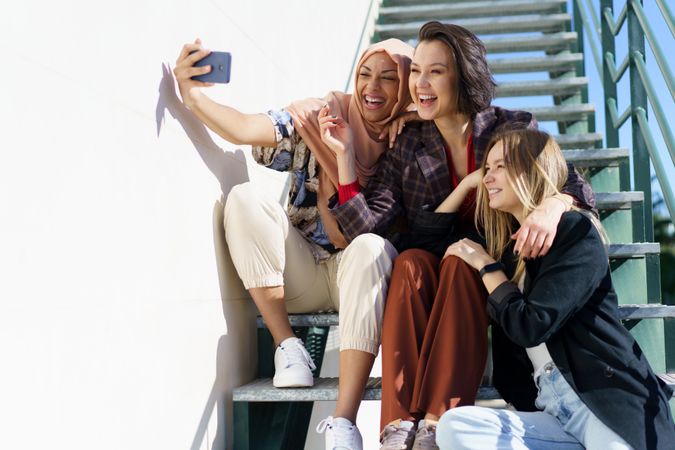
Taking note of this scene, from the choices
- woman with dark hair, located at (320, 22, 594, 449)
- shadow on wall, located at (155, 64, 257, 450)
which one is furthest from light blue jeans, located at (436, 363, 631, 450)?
shadow on wall, located at (155, 64, 257, 450)

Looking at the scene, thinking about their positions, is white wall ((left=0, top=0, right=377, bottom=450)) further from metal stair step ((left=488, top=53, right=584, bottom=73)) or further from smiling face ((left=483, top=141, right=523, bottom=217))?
metal stair step ((left=488, top=53, right=584, bottom=73))

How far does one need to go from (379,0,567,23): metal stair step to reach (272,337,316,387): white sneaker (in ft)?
10.3

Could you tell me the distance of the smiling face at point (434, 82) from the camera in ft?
6.41

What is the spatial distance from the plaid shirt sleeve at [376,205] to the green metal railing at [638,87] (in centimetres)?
72

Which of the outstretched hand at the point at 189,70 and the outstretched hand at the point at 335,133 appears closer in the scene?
the outstretched hand at the point at 189,70

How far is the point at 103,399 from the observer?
1.35 m

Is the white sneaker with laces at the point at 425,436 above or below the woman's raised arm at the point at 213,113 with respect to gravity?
below

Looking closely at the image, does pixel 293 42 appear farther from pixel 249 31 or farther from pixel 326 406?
pixel 326 406

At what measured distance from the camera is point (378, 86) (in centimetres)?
212

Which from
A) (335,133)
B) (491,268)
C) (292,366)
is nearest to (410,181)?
(335,133)

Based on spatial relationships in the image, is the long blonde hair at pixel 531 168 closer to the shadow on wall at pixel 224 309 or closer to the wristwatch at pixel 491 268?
the wristwatch at pixel 491 268

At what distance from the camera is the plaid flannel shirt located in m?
1.92

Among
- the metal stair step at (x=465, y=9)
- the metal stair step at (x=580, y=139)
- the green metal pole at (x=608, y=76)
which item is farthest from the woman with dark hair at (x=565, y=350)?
the metal stair step at (x=465, y=9)

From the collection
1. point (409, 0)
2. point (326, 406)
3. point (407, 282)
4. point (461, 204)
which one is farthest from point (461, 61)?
point (409, 0)
